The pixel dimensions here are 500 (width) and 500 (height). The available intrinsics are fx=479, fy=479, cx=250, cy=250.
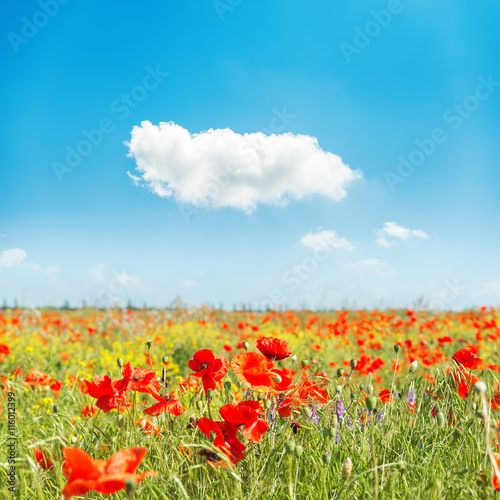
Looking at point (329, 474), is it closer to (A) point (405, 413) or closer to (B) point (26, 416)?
(A) point (405, 413)

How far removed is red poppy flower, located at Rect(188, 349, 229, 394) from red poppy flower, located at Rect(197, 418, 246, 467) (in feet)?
0.64

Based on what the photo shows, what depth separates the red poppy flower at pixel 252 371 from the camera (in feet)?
5.79

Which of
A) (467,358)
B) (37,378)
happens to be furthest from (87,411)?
(467,358)

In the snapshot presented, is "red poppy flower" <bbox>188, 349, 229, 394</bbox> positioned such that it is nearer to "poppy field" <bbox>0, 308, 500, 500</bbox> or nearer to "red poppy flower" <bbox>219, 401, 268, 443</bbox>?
"poppy field" <bbox>0, 308, 500, 500</bbox>

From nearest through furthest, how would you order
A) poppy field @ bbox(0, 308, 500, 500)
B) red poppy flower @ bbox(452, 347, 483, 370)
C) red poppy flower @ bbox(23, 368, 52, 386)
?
poppy field @ bbox(0, 308, 500, 500) → red poppy flower @ bbox(452, 347, 483, 370) → red poppy flower @ bbox(23, 368, 52, 386)

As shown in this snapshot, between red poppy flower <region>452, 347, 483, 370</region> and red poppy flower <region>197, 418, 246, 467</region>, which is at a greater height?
red poppy flower <region>452, 347, 483, 370</region>

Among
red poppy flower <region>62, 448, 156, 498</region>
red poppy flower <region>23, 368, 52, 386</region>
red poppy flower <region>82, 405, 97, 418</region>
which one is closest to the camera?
red poppy flower <region>62, 448, 156, 498</region>

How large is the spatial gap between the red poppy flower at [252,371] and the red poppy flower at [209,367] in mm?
120

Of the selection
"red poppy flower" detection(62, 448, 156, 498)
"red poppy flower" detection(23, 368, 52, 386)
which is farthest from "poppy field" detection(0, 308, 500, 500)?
"red poppy flower" detection(23, 368, 52, 386)

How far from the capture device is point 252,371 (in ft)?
5.81

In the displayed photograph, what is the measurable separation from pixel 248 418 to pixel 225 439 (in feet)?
0.45

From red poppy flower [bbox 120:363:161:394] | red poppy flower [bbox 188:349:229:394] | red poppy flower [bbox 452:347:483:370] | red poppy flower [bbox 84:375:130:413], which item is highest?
red poppy flower [bbox 452:347:483:370]

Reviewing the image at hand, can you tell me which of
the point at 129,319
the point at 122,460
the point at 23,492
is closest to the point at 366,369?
the point at 23,492

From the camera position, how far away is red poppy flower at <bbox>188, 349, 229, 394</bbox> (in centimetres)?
190
